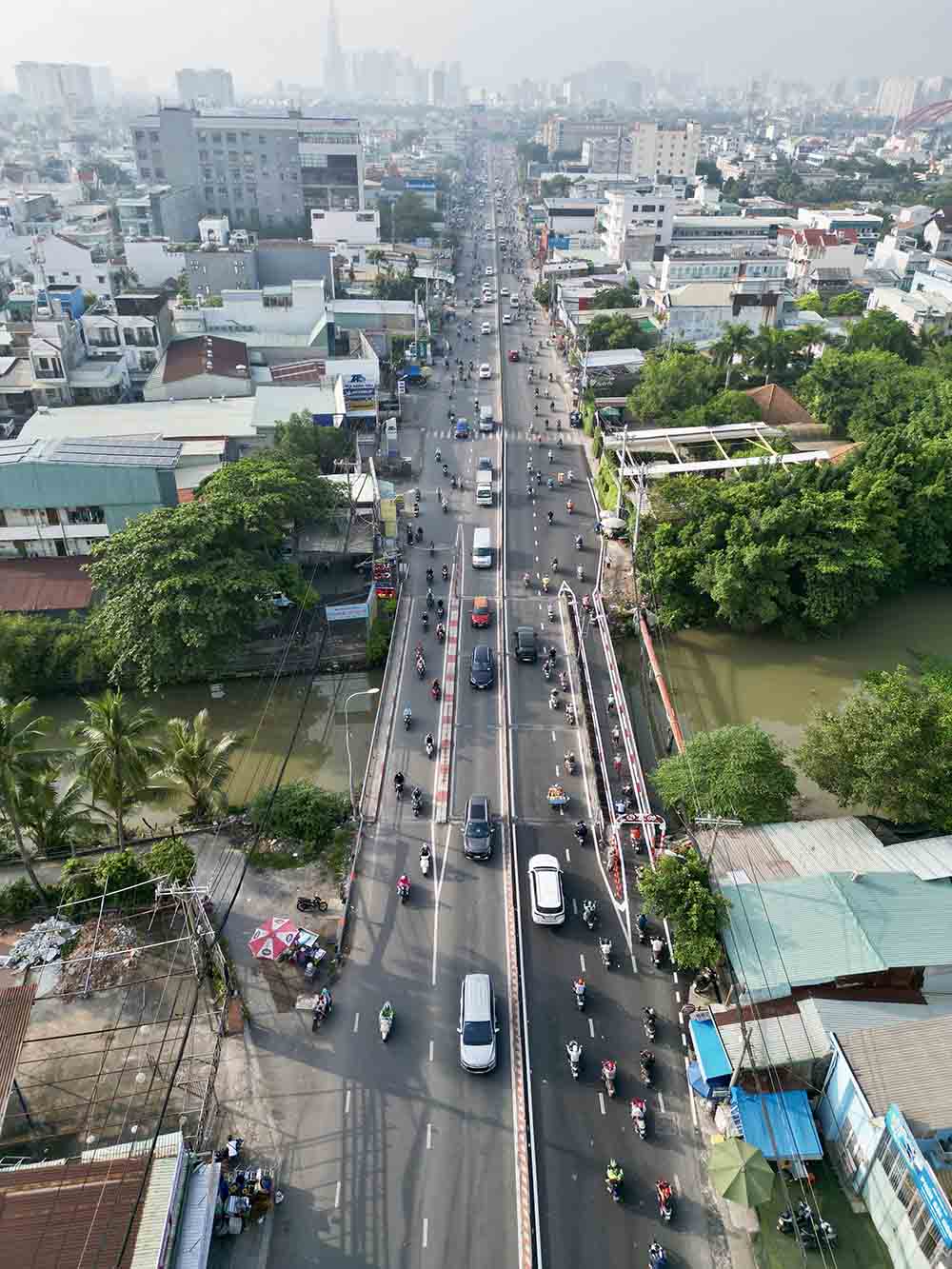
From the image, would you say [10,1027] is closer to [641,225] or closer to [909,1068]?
[909,1068]

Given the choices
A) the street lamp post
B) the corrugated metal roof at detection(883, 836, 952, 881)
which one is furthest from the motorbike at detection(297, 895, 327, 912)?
the corrugated metal roof at detection(883, 836, 952, 881)

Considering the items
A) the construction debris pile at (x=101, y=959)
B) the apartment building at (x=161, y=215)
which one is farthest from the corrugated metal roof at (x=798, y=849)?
the apartment building at (x=161, y=215)

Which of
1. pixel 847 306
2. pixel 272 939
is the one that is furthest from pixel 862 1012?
pixel 847 306

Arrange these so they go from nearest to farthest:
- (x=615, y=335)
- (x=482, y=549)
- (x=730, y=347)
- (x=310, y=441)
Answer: (x=482, y=549), (x=310, y=441), (x=730, y=347), (x=615, y=335)

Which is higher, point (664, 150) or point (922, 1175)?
point (664, 150)

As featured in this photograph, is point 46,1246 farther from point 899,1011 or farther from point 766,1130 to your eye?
point 899,1011

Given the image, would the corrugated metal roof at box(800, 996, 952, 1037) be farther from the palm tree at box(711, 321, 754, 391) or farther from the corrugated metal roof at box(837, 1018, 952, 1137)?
the palm tree at box(711, 321, 754, 391)

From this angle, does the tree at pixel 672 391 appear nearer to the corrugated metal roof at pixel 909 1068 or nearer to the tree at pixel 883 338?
the tree at pixel 883 338
